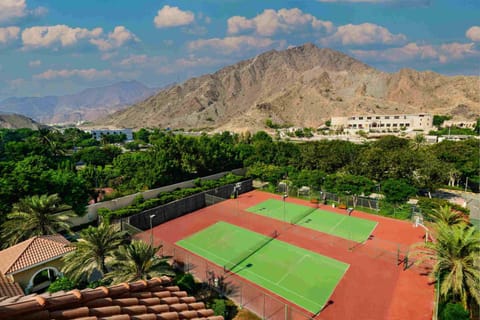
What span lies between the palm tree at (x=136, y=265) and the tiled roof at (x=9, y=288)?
476 cm

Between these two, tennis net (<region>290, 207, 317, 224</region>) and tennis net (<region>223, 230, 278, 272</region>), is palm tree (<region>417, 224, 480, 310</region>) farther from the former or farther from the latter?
tennis net (<region>290, 207, 317, 224</region>)

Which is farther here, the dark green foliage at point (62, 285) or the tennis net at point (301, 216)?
the tennis net at point (301, 216)

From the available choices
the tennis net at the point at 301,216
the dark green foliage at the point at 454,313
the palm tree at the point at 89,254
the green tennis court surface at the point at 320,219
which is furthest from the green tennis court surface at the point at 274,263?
the palm tree at the point at 89,254

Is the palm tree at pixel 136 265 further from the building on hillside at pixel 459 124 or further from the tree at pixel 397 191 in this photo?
the building on hillside at pixel 459 124

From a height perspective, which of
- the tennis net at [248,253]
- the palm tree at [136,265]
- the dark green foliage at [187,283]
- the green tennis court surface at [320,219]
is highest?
the palm tree at [136,265]

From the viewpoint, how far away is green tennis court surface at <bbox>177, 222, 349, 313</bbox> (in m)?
16.8

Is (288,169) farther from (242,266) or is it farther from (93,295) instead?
(93,295)

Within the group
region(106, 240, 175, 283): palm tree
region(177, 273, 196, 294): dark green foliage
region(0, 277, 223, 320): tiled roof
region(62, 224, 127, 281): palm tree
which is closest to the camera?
region(0, 277, 223, 320): tiled roof

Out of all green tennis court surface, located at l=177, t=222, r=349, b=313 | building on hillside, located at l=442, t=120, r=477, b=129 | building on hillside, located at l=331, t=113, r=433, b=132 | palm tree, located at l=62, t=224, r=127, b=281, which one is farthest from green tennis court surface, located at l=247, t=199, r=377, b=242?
building on hillside, located at l=442, t=120, r=477, b=129

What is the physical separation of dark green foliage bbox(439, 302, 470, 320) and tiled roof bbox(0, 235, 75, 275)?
22.1 metres

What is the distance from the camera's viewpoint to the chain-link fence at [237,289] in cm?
1446

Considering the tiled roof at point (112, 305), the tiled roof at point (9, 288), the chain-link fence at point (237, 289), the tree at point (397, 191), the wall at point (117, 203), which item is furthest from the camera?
the tree at point (397, 191)

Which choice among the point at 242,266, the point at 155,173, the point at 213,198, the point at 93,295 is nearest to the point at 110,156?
the point at 155,173

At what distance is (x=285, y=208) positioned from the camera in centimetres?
3266
